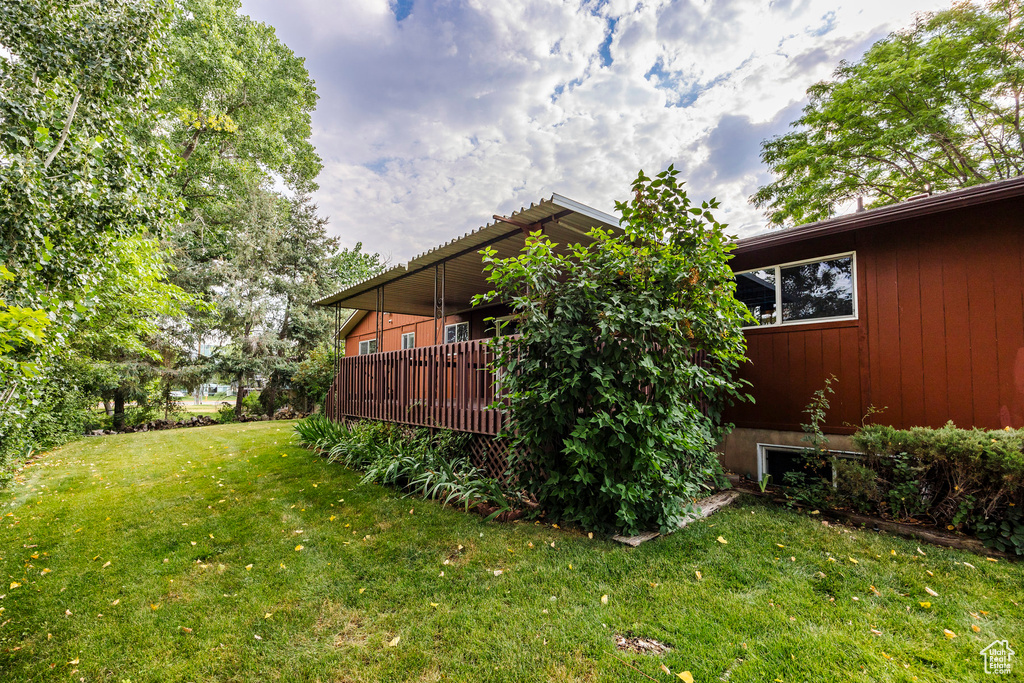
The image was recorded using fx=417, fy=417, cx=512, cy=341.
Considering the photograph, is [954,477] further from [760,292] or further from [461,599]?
[461,599]

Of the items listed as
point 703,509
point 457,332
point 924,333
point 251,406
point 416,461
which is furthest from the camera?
point 251,406

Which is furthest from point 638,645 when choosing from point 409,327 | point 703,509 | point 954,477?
point 409,327

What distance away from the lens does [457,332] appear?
41.7ft

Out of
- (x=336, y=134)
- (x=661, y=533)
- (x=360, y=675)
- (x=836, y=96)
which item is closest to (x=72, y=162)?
(x=360, y=675)

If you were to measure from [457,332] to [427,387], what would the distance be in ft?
21.3

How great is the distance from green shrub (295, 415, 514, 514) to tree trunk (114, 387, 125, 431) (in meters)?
9.08

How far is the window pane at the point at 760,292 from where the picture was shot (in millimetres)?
6008

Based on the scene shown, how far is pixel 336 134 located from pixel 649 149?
11836mm

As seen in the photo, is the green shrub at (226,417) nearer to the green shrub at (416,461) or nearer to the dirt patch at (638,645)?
Answer: the green shrub at (416,461)

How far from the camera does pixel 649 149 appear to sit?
1151 centimetres

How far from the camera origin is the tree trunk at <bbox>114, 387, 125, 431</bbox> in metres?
12.2
